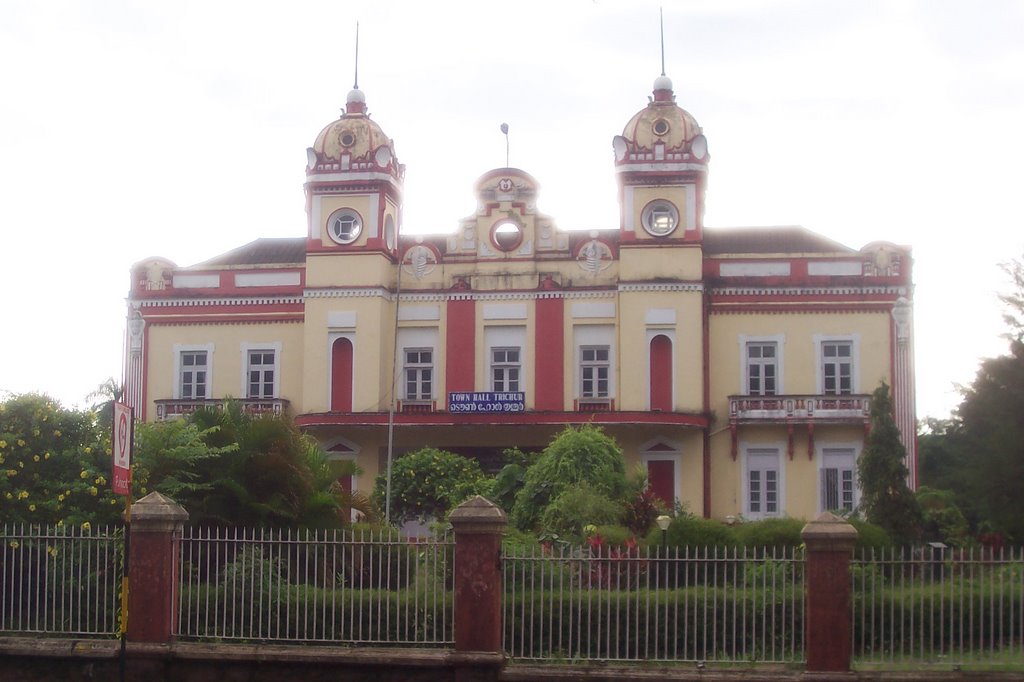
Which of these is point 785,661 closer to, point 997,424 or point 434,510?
point 997,424

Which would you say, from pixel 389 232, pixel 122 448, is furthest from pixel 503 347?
pixel 122 448

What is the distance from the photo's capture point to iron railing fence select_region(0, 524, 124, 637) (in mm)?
17875

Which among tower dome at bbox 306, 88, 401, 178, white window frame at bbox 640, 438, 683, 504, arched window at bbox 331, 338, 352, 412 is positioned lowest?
white window frame at bbox 640, 438, 683, 504

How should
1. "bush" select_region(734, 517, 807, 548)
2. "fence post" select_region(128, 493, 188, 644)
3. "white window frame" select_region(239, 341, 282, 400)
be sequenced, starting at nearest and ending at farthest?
"fence post" select_region(128, 493, 188, 644)
"bush" select_region(734, 517, 807, 548)
"white window frame" select_region(239, 341, 282, 400)

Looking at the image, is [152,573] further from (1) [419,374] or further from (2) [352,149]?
(2) [352,149]

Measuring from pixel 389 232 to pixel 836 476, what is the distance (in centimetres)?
1432

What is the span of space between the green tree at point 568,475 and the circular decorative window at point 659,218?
27.2ft

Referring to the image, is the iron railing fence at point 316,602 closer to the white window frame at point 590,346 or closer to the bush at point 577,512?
the bush at point 577,512

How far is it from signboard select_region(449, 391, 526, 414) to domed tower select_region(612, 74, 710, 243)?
5391 millimetres

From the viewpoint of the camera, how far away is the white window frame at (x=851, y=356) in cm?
3981

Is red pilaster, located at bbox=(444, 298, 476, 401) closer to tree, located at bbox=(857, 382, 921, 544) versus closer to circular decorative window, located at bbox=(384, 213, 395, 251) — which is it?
circular decorative window, located at bbox=(384, 213, 395, 251)

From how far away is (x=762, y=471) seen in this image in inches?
1559

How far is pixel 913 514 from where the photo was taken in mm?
33344

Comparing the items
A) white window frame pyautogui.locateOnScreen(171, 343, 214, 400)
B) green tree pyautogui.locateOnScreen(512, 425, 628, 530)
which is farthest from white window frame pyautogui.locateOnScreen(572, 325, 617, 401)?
white window frame pyautogui.locateOnScreen(171, 343, 214, 400)
